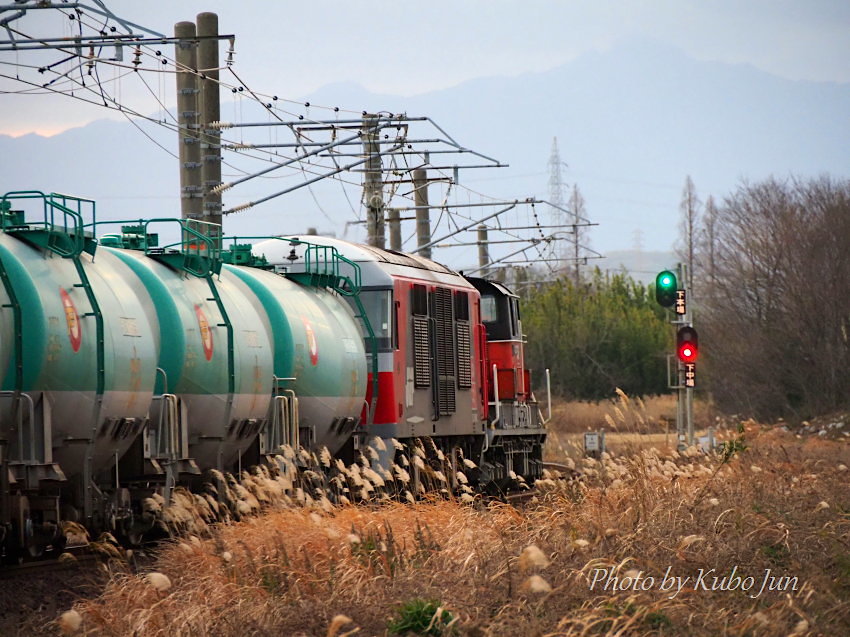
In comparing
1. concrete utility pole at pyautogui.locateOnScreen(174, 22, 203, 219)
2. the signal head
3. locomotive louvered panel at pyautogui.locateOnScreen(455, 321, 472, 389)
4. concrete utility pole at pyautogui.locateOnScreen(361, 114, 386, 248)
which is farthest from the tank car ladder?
the signal head

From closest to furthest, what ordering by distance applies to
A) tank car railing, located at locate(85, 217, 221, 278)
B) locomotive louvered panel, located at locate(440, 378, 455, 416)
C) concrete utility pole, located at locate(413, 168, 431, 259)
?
tank car railing, located at locate(85, 217, 221, 278) < locomotive louvered panel, located at locate(440, 378, 455, 416) < concrete utility pole, located at locate(413, 168, 431, 259)

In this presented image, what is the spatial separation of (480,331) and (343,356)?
5.36 m

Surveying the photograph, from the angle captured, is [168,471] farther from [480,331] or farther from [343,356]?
[480,331]

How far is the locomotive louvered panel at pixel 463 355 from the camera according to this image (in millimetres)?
19938

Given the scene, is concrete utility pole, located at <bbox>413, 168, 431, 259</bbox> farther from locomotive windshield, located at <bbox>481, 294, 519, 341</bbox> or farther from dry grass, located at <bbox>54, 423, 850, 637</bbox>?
dry grass, located at <bbox>54, 423, 850, 637</bbox>

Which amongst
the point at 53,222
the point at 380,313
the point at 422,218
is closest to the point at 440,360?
the point at 380,313

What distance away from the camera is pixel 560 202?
115 m

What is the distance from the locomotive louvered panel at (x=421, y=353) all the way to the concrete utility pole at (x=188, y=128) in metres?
3.51

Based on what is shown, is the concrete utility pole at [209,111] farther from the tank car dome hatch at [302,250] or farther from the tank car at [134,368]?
the tank car at [134,368]

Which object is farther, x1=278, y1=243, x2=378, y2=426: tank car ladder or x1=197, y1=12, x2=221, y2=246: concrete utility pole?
x1=197, y1=12, x2=221, y2=246: concrete utility pole

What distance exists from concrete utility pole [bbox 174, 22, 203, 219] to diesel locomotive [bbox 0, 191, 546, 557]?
1.20m

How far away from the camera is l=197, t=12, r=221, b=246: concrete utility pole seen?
18906 millimetres

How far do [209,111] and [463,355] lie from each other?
17.8 feet

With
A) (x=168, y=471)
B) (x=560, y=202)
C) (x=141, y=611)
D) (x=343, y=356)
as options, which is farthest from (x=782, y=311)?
(x=560, y=202)
